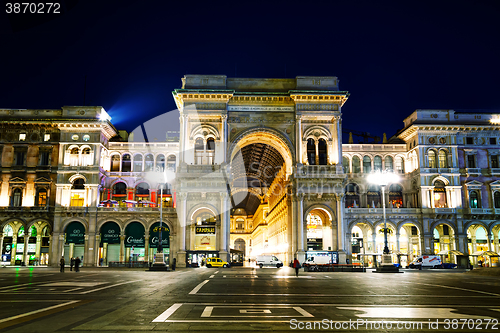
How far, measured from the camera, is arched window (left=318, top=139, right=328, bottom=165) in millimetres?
62428

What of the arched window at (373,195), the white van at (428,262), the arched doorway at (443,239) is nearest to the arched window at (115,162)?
the arched window at (373,195)

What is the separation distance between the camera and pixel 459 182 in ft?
211

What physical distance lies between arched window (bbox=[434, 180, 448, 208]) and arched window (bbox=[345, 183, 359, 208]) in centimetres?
1171

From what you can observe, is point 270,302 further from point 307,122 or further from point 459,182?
point 459,182

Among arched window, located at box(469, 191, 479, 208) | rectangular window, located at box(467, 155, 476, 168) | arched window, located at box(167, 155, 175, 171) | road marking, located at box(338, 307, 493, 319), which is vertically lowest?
road marking, located at box(338, 307, 493, 319)

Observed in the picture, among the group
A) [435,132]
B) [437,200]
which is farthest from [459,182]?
[435,132]

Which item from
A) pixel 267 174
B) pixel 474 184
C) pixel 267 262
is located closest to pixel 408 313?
pixel 267 262

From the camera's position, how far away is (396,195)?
69.3 metres

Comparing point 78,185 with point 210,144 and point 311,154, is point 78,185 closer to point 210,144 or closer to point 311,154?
point 210,144

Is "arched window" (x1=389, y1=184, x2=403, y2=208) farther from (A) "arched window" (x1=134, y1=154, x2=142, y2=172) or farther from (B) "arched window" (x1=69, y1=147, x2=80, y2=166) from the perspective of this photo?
(B) "arched window" (x1=69, y1=147, x2=80, y2=166)

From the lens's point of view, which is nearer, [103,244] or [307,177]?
[307,177]

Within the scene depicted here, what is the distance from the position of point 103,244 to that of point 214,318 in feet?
184

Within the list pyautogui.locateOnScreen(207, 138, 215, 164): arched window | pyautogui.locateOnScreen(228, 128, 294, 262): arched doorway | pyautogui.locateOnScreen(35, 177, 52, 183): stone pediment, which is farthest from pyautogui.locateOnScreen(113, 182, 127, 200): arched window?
pyautogui.locateOnScreen(228, 128, 294, 262): arched doorway

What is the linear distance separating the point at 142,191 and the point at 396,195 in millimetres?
40651
